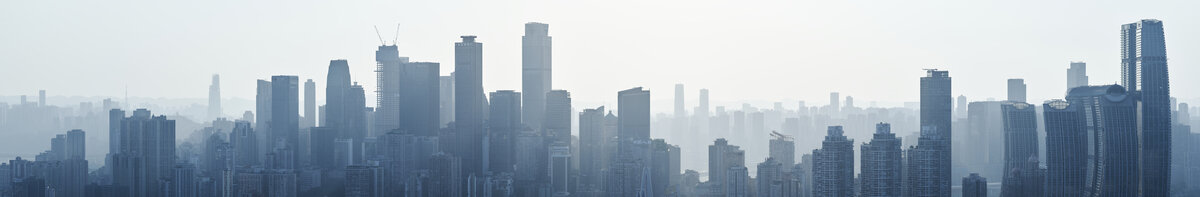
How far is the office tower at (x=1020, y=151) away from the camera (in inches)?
1222

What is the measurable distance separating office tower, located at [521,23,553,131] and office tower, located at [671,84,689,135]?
4.14 metres

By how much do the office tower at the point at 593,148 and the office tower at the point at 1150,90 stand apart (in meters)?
13.6

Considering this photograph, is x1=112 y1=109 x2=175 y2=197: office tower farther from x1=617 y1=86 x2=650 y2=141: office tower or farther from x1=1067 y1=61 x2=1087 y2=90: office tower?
x1=1067 y1=61 x2=1087 y2=90: office tower

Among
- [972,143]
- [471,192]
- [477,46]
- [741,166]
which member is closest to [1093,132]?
[972,143]

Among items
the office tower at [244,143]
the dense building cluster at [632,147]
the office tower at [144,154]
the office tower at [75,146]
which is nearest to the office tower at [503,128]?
the dense building cluster at [632,147]

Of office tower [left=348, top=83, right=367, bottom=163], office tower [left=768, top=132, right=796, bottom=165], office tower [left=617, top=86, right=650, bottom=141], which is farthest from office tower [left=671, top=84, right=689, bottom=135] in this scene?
office tower [left=348, top=83, right=367, bottom=163]

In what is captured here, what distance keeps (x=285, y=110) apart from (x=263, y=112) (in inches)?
35.8

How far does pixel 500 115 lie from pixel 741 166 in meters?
9.81

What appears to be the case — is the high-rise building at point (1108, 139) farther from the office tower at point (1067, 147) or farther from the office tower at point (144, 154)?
the office tower at point (144, 154)

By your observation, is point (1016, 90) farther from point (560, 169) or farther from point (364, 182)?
point (364, 182)

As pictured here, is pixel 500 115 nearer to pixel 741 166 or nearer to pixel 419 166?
pixel 419 166

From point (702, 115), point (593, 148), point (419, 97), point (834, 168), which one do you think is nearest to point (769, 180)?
point (834, 168)

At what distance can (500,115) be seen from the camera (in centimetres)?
3934

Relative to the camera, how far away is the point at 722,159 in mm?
33594
